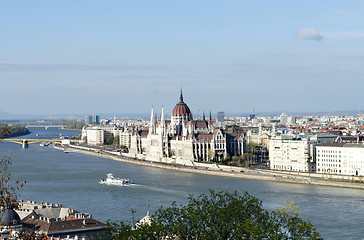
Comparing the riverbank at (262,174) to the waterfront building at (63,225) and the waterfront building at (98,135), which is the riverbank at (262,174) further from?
the waterfront building at (98,135)

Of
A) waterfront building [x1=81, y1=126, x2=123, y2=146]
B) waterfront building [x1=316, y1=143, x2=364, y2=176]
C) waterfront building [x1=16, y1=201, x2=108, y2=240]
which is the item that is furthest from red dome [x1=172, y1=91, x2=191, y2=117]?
waterfront building [x1=16, y1=201, x2=108, y2=240]

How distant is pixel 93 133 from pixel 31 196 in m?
62.8

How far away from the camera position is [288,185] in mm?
→ 41094

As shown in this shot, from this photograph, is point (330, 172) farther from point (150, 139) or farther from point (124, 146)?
point (124, 146)

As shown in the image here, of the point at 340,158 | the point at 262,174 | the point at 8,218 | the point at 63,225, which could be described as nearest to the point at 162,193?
the point at 262,174

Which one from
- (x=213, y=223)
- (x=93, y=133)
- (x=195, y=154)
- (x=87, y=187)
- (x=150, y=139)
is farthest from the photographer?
(x=93, y=133)

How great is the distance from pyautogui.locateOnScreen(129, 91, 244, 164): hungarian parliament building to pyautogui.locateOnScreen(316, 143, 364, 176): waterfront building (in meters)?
13.3

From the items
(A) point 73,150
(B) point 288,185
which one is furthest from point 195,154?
(A) point 73,150

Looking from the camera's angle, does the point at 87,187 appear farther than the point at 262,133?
No

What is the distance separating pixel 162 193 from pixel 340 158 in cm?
1493

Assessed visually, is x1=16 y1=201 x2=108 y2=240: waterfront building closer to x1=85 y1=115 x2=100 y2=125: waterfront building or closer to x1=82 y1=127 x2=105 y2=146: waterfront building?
x1=82 y1=127 x2=105 y2=146: waterfront building

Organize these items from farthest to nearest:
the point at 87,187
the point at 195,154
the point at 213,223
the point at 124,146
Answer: the point at 124,146
the point at 195,154
the point at 87,187
the point at 213,223

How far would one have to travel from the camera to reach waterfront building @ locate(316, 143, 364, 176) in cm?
4362

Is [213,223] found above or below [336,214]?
above
